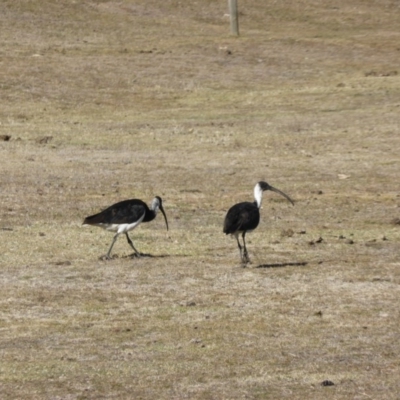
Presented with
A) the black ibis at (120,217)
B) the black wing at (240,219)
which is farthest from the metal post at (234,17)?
the black wing at (240,219)

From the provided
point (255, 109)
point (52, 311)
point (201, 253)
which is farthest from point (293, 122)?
point (52, 311)

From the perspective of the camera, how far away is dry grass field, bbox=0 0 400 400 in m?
13.4

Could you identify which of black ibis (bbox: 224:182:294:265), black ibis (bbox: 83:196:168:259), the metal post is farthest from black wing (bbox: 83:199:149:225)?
the metal post

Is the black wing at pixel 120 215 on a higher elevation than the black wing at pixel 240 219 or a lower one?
lower

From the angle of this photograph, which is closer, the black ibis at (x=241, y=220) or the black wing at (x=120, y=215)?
the black ibis at (x=241, y=220)

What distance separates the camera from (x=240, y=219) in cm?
1845

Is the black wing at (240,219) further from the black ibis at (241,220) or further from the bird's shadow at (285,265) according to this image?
the bird's shadow at (285,265)

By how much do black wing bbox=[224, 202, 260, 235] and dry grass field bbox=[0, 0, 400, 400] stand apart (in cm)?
64

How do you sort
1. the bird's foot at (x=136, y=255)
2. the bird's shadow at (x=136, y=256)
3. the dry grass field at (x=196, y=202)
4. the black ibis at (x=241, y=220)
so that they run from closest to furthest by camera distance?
the dry grass field at (x=196, y=202) → the black ibis at (x=241, y=220) → the bird's shadow at (x=136, y=256) → the bird's foot at (x=136, y=255)

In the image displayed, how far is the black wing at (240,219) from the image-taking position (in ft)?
60.3

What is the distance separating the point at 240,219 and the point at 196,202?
770 cm

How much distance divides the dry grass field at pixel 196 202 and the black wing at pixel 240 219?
0.64 m

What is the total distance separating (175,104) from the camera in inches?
1693

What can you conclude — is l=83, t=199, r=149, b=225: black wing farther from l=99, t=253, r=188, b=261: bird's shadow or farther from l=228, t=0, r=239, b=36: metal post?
l=228, t=0, r=239, b=36: metal post
